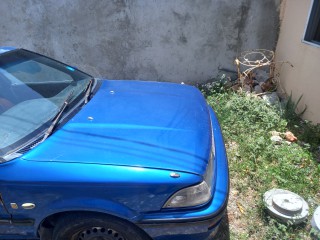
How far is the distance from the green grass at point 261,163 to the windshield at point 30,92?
1.80 meters

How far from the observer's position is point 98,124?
2.15 meters

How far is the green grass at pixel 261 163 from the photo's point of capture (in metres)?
2.55

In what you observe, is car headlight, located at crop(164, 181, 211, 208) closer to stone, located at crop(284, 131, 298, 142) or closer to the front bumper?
the front bumper

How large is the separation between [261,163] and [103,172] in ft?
6.88

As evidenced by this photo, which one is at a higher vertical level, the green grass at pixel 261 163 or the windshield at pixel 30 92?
the windshield at pixel 30 92

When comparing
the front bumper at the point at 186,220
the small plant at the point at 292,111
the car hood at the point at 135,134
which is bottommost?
the small plant at the point at 292,111

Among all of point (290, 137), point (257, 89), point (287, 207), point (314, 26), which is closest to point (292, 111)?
point (290, 137)

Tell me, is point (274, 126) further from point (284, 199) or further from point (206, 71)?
point (206, 71)

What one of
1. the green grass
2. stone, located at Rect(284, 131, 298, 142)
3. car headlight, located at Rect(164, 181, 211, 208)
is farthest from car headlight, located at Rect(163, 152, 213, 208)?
stone, located at Rect(284, 131, 298, 142)

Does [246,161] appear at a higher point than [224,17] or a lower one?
lower

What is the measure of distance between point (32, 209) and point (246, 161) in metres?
2.29

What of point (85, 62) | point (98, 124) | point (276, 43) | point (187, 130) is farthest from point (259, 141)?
point (85, 62)

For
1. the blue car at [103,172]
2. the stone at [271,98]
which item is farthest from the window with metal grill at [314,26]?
the blue car at [103,172]

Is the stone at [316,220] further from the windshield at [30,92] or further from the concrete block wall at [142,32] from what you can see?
the concrete block wall at [142,32]
